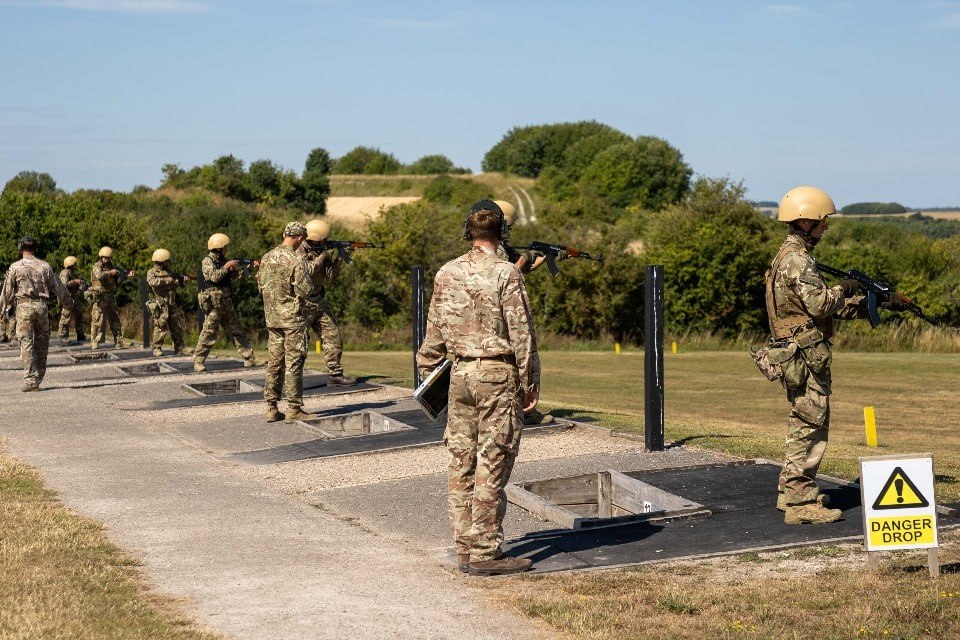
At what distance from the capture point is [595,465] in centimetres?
1120

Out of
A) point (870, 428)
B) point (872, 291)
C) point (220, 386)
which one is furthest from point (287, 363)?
point (872, 291)

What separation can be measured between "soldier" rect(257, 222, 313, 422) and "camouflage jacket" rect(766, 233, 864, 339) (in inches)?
284

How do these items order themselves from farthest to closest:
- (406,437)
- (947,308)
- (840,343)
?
(947,308) < (840,343) < (406,437)

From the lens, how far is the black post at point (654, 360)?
11570mm

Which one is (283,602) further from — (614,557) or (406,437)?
(406,437)

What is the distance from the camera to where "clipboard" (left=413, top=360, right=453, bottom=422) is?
761 centimetres

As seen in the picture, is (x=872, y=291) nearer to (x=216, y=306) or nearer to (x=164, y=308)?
(x=216, y=306)

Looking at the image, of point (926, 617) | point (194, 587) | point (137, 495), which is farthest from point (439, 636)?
point (137, 495)

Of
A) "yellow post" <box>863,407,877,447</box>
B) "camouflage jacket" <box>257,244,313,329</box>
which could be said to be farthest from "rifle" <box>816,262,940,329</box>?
"camouflage jacket" <box>257,244,313,329</box>

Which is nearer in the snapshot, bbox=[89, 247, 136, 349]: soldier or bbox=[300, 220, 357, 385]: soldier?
bbox=[300, 220, 357, 385]: soldier

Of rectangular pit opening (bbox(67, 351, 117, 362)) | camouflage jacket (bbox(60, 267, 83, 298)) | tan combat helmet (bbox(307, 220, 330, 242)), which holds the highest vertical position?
tan combat helmet (bbox(307, 220, 330, 242))

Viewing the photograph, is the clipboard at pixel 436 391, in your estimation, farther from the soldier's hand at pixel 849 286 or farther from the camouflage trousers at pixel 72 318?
the camouflage trousers at pixel 72 318

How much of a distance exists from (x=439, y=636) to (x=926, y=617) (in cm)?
239

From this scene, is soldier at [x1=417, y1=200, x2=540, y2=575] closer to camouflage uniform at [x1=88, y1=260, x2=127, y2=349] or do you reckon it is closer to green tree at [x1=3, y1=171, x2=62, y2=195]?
camouflage uniform at [x1=88, y1=260, x2=127, y2=349]
